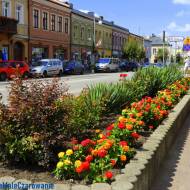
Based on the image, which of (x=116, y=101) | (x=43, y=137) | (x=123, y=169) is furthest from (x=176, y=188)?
(x=116, y=101)

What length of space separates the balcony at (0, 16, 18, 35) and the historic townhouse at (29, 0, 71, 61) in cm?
470

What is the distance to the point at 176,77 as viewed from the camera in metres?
14.5

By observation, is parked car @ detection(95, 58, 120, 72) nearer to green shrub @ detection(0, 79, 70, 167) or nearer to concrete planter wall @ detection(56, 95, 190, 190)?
concrete planter wall @ detection(56, 95, 190, 190)

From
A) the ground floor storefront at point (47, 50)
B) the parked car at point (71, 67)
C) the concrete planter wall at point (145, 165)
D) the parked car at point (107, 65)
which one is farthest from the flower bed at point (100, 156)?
the parked car at point (107, 65)

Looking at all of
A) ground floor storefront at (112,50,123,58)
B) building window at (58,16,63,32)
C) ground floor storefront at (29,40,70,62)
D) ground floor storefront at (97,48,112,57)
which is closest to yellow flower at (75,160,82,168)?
ground floor storefront at (29,40,70,62)

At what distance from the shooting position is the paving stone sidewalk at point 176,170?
17.3 feet

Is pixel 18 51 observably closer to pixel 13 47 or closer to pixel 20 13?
pixel 13 47

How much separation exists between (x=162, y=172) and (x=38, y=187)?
2.45 metres

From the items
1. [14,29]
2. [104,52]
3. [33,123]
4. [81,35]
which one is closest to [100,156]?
[33,123]

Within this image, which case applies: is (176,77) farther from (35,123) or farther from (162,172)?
(35,123)

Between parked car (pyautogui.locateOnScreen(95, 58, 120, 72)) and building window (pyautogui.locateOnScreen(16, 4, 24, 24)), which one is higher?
building window (pyautogui.locateOnScreen(16, 4, 24, 24))

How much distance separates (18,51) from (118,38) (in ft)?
127

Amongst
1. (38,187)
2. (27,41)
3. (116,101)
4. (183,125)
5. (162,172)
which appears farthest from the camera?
(27,41)

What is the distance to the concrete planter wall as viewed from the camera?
3.87 metres
